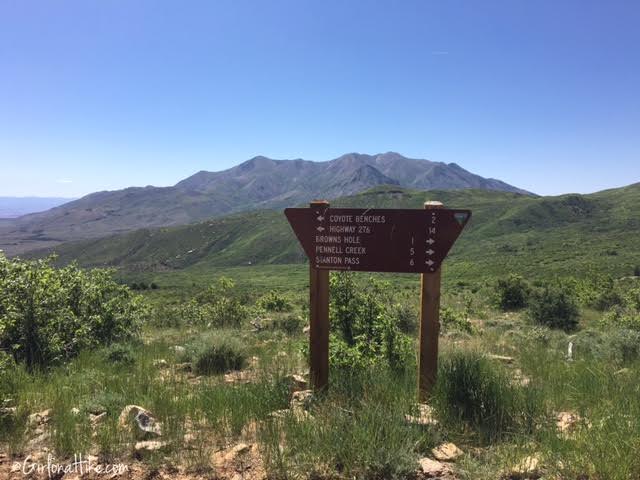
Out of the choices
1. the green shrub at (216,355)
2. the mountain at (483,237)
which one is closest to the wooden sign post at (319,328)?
the green shrub at (216,355)

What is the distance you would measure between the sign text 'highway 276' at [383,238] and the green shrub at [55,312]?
148 inches

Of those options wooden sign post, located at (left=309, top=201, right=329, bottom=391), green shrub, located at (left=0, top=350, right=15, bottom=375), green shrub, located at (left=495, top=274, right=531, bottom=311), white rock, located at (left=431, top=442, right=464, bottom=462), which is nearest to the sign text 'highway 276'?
wooden sign post, located at (left=309, top=201, right=329, bottom=391)

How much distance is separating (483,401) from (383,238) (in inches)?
70.5

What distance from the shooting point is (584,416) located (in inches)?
149

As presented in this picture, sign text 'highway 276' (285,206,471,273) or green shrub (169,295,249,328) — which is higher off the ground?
sign text 'highway 276' (285,206,471,273)

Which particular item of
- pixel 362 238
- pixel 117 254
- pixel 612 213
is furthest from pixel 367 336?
pixel 117 254

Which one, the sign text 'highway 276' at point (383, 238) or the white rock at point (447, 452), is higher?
the sign text 'highway 276' at point (383, 238)

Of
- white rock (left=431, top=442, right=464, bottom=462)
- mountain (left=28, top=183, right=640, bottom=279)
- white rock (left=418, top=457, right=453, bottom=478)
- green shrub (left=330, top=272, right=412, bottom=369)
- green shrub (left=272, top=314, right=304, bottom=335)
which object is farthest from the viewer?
mountain (left=28, top=183, right=640, bottom=279)

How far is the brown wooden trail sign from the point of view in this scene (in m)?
4.24

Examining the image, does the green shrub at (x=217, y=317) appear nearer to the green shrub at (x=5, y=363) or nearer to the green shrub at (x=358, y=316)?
the green shrub at (x=358, y=316)

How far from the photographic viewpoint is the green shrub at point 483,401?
3717 millimetres

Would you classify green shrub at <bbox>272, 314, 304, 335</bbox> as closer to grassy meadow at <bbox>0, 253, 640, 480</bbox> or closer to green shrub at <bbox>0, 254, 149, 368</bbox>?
green shrub at <bbox>0, 254, 149, 368</bbox>

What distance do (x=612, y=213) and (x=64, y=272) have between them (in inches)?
6135

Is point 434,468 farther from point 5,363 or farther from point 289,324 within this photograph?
point 289,324
